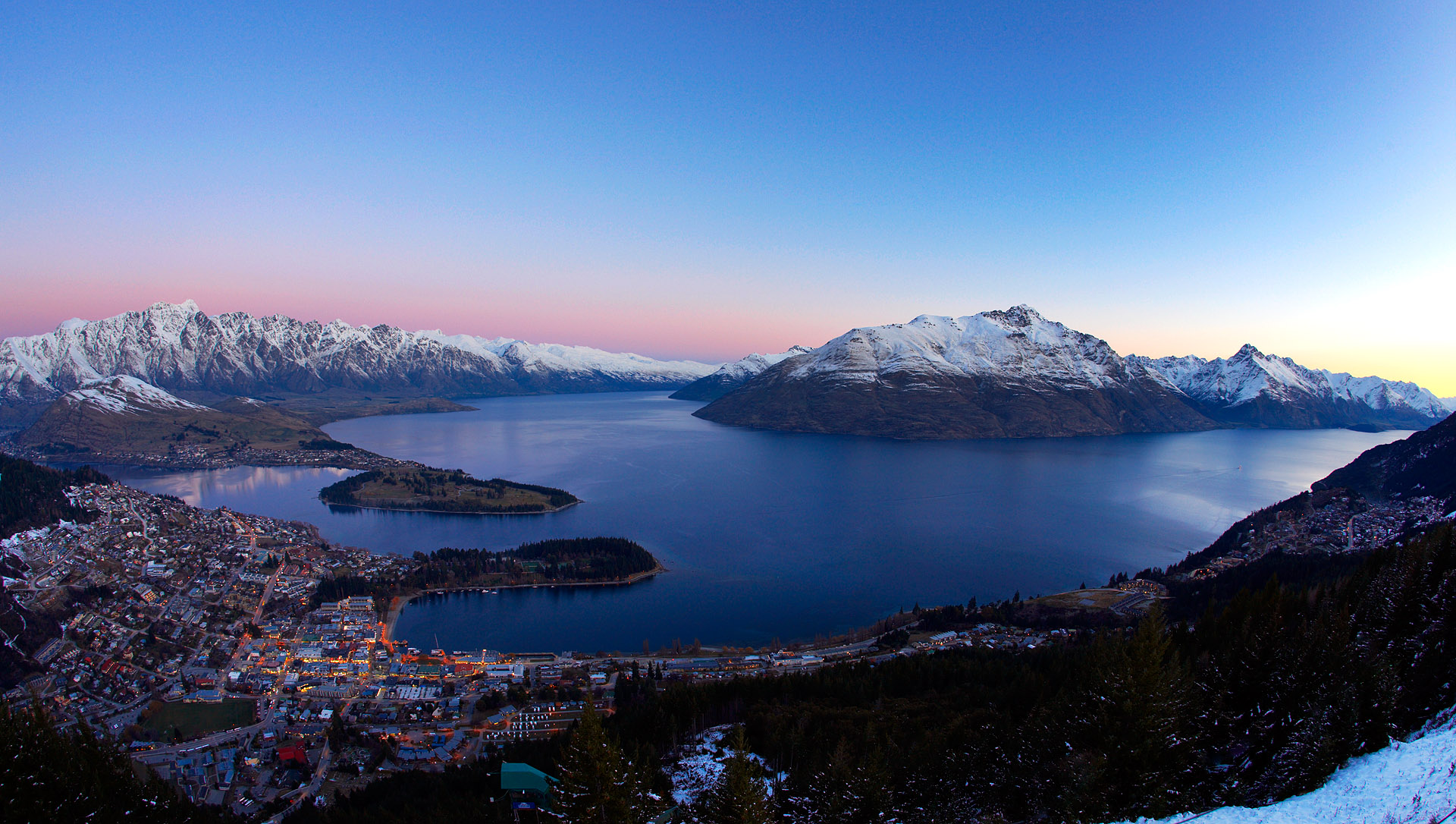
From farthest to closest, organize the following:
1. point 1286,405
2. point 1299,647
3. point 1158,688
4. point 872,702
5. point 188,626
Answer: point 1286,405
point 188,626
point 872,702
point 1299,647
point 1158,688

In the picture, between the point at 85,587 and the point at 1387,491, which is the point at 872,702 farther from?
the point at 1387,491

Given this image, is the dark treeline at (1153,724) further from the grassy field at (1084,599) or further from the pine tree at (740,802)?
the grassy field at (1084,599)

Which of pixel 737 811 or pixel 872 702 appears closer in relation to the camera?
pixel 737 811

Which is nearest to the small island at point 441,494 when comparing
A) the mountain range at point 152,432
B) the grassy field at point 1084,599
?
the mountain range at point 152,432

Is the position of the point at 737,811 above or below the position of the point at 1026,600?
above

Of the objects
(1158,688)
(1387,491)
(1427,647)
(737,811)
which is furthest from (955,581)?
(1387,491)

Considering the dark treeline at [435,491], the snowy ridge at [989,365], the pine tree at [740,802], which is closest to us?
the pine tree at [740,802]
